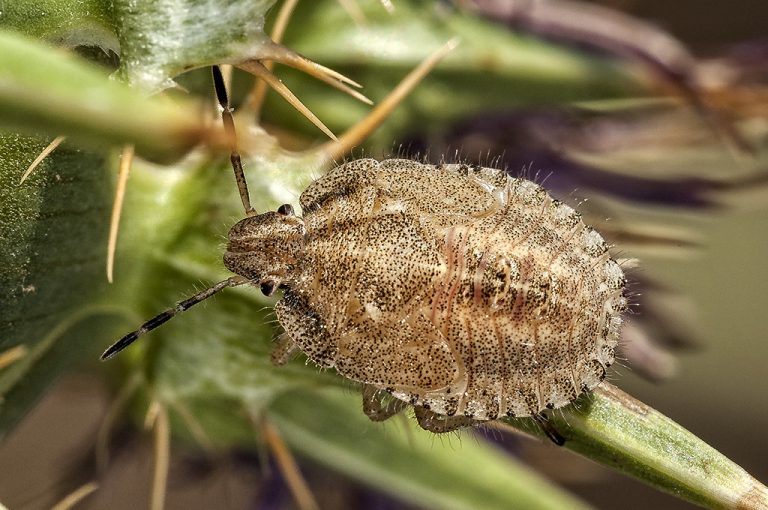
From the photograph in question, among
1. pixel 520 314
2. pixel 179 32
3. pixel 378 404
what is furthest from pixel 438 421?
pixel 179 32

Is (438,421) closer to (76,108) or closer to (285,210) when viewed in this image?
(285,210)

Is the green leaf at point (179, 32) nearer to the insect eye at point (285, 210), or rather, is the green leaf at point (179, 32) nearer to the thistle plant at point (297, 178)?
the thistle plant at point (297, 178)

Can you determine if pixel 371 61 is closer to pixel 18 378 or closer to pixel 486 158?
pixel 486 158

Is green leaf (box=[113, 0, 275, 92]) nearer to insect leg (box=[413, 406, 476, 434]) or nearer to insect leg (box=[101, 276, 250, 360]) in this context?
insect leg (box=[101, 276, 250, 360])

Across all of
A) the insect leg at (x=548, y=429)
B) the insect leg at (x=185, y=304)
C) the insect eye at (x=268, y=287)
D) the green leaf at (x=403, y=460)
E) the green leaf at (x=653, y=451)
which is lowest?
the green leaf at (x=403, y=460)

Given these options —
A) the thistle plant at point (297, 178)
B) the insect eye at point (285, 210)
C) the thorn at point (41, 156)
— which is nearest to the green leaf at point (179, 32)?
the thistle plant at point (297, 178)

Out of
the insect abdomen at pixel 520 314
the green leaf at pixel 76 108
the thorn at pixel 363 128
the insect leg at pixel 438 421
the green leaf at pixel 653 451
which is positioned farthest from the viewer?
the thorn at pixel 363 128
